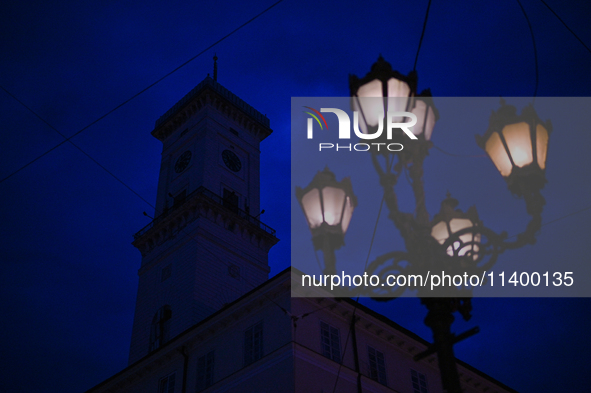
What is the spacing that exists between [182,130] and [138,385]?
29892 mm

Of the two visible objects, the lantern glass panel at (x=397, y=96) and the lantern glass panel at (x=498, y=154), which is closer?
the lantern glass panel at (x=498, y=154)

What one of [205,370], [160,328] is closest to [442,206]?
[205,370]

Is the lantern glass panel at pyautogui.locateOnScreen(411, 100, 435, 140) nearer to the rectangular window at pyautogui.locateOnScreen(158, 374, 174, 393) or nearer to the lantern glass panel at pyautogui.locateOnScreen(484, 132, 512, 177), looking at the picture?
the lantern glass panel at pyautogui.locateOnScreen(484, 132, 512, 177)

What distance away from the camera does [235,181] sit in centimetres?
4953

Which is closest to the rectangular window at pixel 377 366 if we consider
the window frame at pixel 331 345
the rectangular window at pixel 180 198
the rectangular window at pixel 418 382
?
the window frame at pixel 331 345

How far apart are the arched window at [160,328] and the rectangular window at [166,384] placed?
12222mm

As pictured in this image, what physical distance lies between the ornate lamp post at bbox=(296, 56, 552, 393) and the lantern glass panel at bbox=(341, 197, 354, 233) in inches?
1.1

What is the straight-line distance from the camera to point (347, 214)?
7195 mm

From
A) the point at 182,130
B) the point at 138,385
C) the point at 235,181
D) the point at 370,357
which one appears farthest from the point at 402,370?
the point at 182,130

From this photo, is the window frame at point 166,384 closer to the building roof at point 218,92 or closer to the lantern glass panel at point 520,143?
the lantern glass panel at point 520,143

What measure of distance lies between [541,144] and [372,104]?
2.11m

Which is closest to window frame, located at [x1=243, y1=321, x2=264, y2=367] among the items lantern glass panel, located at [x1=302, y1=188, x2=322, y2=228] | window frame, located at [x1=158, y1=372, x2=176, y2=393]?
window frame, located at [x1=158, y1=372, x2=176, y2=393]

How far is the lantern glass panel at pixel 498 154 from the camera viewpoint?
6.77 m

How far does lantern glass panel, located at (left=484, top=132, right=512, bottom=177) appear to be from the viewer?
6768 millimetres
